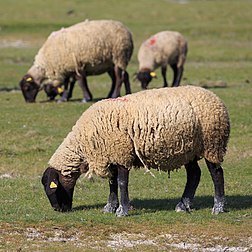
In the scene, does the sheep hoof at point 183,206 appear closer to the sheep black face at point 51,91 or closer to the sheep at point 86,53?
the sheep at point 86,53

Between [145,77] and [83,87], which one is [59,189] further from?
[145,77]

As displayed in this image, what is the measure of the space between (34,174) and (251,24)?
3743cm

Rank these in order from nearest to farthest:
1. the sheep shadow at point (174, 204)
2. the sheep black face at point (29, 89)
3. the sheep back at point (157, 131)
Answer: the sheep back at point (157, 131) → the sheep shadow at point (174, 204) → the sheep black face at point (29, 89)

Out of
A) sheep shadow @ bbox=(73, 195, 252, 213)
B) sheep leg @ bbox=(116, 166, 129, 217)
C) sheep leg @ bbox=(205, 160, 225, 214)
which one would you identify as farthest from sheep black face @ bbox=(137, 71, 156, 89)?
sheep leg @ bbox=(116, 166, 129, 217)

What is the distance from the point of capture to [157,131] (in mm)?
14406

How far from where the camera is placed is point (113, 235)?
42.8 ft

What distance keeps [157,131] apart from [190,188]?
1472 millimetres

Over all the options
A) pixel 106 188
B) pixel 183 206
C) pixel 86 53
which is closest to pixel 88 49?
pixel 86 53

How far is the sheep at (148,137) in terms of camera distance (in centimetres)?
1443

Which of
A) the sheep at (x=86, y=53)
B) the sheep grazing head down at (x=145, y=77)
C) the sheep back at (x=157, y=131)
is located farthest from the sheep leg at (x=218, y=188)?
the sheep grazing head down at (x=145, y=77)

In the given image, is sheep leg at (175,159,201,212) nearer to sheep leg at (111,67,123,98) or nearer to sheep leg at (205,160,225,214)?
sheep leg at (205,160,225,214)

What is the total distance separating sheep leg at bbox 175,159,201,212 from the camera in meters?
15.1

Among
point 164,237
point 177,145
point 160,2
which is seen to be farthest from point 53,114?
point 160,2

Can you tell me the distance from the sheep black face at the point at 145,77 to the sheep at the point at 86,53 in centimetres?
400
